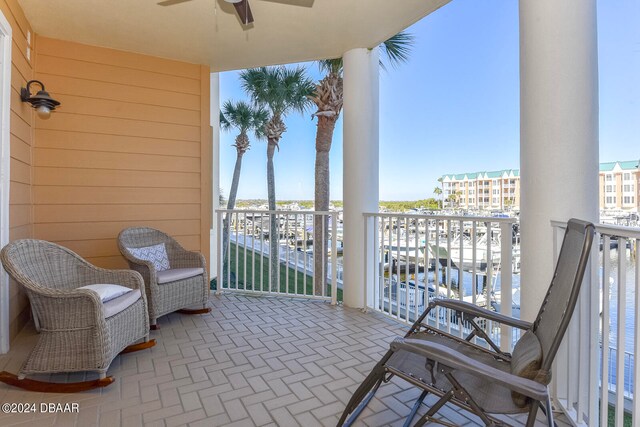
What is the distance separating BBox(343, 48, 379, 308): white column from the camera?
3.76 metres

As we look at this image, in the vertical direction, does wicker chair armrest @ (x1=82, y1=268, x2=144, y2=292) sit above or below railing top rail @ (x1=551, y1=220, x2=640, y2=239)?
below

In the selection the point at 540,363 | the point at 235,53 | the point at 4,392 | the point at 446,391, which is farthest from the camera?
the point at 235,53

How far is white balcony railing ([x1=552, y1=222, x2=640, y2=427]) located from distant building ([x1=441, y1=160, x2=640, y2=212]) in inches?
16.4

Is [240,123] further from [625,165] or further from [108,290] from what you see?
[625,165]

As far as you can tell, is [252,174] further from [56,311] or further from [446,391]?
[446,391]

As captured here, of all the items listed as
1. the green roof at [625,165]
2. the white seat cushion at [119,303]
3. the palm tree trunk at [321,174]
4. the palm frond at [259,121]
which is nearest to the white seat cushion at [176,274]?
the white seat cushion at [119,303]

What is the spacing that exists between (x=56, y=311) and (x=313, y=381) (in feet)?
5.65

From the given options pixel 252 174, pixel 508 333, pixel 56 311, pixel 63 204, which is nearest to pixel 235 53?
pixel 63 204

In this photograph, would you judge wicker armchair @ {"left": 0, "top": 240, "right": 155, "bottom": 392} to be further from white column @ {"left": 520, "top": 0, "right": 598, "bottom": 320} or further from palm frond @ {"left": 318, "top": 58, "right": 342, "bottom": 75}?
palm frond @ {"left": 318, "top": 58, "right": 342, "bottom": 75}

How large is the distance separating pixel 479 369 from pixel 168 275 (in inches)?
115

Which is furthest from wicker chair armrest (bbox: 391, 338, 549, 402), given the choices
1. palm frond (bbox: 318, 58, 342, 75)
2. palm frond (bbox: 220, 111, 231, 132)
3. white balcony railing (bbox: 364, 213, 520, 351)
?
palm frond (bbox: 220, 111, 231, 132)

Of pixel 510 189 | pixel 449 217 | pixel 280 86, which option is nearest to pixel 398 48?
pixel 510 189

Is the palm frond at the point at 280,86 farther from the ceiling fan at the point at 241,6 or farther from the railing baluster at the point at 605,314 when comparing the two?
the railing baluster at the point at 605,314

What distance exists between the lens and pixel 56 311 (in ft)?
7.11
